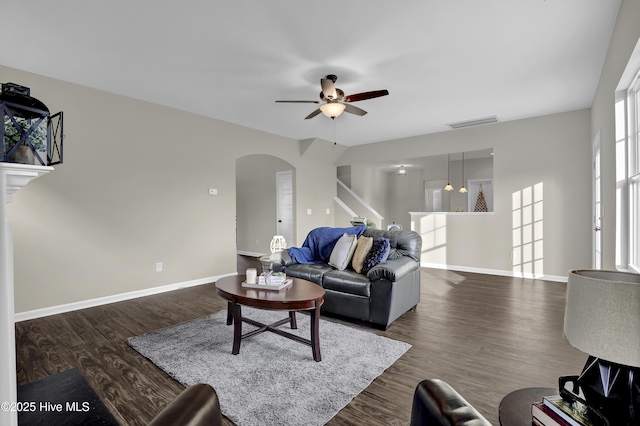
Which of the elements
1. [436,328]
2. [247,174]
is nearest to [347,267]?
[436,328]

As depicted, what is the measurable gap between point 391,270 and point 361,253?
0.52m

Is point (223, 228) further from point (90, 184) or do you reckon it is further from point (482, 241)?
point (482, 241)

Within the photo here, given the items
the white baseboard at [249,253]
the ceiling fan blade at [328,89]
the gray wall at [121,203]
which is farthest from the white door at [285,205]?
the ceiling fan blade at [328,89]

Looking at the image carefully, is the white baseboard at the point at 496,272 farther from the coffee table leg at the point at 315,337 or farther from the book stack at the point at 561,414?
the book stack at the point at 561,414

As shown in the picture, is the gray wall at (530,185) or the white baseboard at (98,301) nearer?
the white baseboard at (98,301)

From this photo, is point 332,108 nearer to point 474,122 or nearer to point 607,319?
point 607,319

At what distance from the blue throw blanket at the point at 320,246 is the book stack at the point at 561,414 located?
2.98 meters

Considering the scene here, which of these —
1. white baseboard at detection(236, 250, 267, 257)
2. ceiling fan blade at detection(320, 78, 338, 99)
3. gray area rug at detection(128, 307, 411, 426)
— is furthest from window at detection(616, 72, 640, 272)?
white baseboard at detection(236, 250, 267, 257)

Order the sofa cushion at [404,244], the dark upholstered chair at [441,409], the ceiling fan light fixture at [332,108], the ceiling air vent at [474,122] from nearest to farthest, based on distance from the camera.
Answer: the dark upholstered chair at [441,409], the ceiling fan light fixture at [332,108], the sofa cushion at [404,244], the ceiling air vent at [474,122]

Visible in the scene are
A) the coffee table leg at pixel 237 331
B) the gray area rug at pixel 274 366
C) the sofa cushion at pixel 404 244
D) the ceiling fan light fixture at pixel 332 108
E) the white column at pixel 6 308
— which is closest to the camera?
the white column at pixel 6 308

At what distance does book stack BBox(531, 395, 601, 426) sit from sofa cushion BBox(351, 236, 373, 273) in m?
2.51

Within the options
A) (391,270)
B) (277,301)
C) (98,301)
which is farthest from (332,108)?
(98,301)

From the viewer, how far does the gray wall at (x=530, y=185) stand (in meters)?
4.91

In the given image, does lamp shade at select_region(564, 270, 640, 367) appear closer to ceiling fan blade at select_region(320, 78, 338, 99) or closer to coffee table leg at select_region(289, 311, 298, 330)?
coffee table leg at select_region(289, 311, 298, 330)
